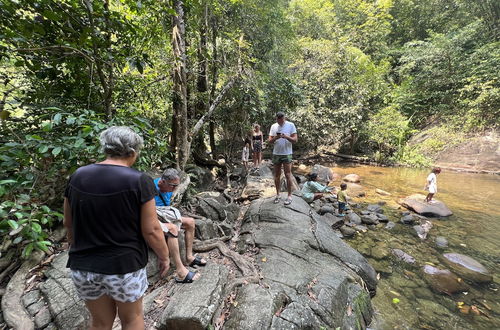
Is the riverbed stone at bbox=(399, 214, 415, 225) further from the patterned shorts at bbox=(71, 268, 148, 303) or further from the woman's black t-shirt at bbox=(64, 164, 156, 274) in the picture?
the woman's black t-shirt at bbox=(64, 164, 156, 274)

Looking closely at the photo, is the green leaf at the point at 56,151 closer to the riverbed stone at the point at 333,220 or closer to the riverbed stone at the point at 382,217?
the riverbed stone at the point at 333,220

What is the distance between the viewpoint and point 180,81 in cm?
610

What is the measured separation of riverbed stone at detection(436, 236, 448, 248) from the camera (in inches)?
292

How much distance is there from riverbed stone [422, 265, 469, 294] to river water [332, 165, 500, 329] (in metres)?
0.14

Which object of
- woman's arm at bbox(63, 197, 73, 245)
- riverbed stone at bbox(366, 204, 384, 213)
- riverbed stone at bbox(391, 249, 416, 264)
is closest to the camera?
woman's arm at bbox(63, 197, 73, 245)

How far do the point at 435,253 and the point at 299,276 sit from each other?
5399 mm

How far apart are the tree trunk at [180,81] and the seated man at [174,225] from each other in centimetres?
303

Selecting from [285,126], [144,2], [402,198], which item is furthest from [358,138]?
[144,2]

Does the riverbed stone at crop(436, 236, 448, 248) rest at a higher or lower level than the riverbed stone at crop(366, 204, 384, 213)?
lower

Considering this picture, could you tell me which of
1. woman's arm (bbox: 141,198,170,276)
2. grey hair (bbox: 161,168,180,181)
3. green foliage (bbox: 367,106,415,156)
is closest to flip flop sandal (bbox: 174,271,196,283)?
grey hair (bbox: 161,168,180,181)

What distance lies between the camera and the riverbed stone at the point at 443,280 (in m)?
5.57

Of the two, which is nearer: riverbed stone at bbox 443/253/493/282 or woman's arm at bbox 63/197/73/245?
woman's arm at bbox 63/197/73/245

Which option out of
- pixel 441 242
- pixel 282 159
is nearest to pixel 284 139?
pixel 282 159

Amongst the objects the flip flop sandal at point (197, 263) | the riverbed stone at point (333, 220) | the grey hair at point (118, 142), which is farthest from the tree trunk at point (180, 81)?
the riverbed stone at point (333, 220)
